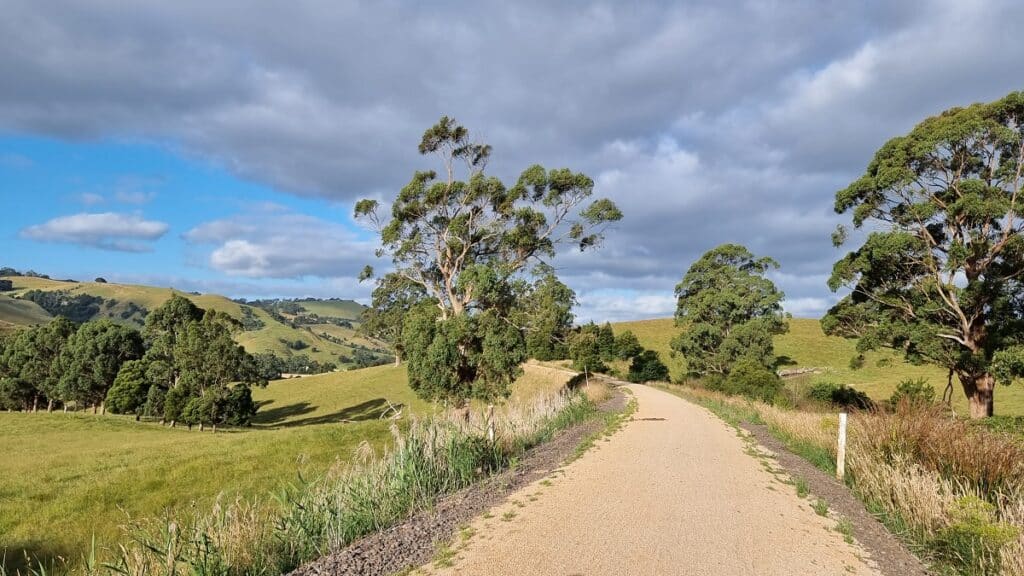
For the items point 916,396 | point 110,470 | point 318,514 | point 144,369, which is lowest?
point 110,470

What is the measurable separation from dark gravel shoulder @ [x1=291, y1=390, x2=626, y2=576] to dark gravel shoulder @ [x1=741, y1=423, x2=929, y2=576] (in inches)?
182

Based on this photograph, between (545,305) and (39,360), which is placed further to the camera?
(39,360)

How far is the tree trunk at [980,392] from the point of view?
21297mm

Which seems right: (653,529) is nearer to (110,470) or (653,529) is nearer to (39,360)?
(110,470)

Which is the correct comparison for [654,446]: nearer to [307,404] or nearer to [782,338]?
[307,404]

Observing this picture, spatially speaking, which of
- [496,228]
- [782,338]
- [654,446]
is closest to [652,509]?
[654,446]

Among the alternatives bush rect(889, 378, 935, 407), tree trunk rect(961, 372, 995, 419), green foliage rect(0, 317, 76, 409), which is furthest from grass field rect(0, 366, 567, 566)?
tree trunk rect(961, 372, 995, 419)

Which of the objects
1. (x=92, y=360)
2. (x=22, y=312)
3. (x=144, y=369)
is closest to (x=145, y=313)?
(x=22, y=312)

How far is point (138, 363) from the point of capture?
155ft

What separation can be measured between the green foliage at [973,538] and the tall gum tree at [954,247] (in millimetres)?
17103

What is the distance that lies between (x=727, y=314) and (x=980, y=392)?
2327 centimetres

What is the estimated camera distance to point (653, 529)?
629 centimetres

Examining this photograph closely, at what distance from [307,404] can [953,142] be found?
5718cm

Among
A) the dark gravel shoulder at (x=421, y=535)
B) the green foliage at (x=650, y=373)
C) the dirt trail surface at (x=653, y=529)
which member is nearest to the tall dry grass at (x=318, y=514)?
the dark gravel shoulder at (x=421, y=535)
